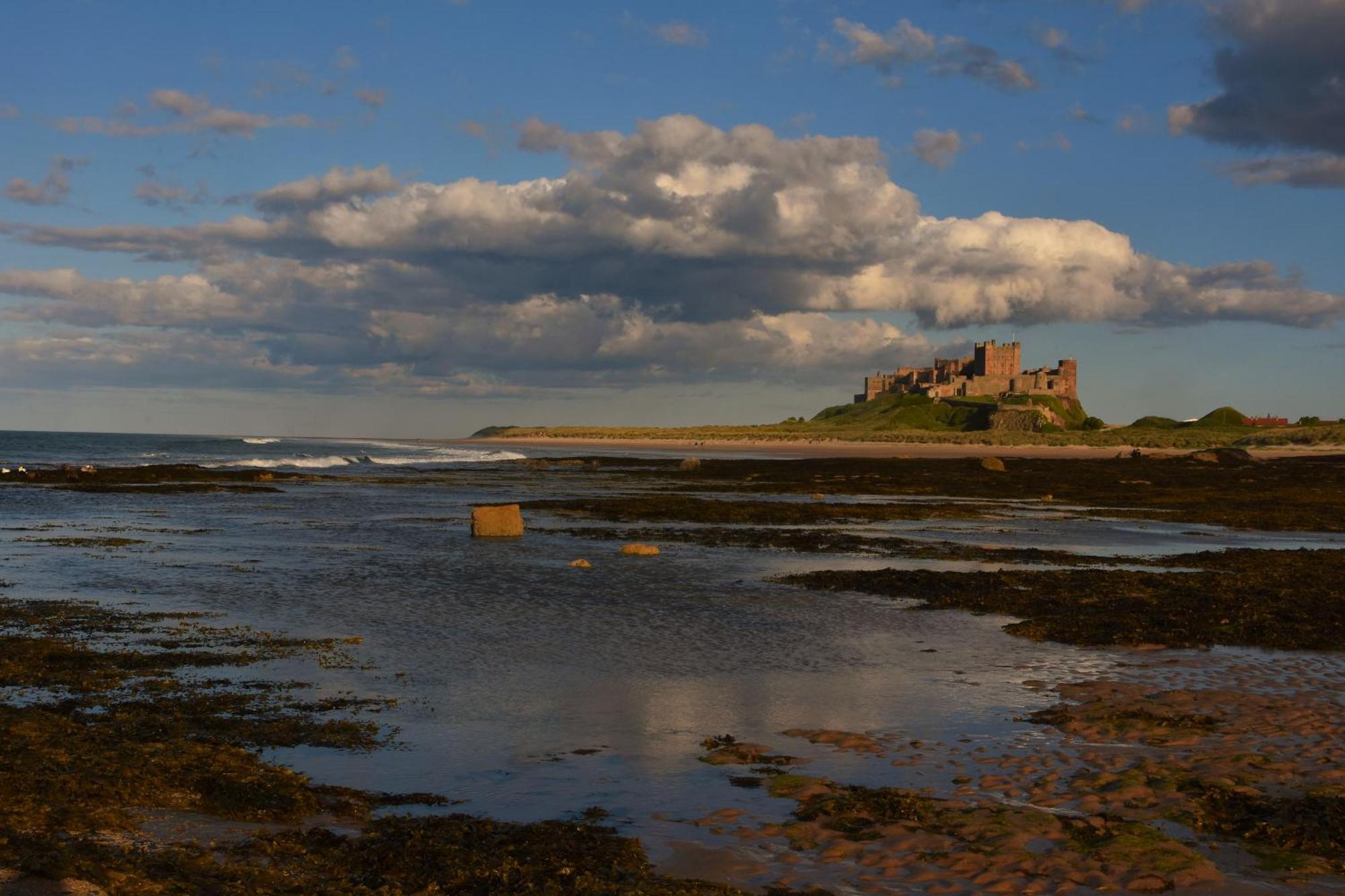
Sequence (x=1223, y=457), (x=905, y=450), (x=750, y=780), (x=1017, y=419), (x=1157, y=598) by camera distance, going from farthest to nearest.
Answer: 1. (x=1017, y=419)
2. (x=905, y=450)
3. (x=1223, y=457)
4. (x=1157, y=598)
5. (x=750, y=780)

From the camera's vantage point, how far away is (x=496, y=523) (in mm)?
30766

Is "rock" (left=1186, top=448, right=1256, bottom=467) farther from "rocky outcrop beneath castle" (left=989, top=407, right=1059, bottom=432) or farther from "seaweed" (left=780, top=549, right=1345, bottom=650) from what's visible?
"rocky outcrop beneath castle" (left=989, top=407, right=1059, bottom=432)

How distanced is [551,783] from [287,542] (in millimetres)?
21729

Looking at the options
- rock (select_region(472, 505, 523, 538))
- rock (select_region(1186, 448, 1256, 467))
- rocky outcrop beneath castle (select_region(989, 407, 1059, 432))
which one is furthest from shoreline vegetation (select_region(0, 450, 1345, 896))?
rocky outcrop beneath castle (select_region(989, 407, 1059, 432))

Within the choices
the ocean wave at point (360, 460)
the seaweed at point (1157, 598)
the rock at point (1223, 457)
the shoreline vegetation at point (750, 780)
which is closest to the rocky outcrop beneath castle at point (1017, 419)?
the rock at point (1223, 457)

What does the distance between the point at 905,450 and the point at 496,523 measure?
103 meters

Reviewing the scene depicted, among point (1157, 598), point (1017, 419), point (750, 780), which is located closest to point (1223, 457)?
point (1157, 598)

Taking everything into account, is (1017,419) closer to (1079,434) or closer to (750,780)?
(1079,434)

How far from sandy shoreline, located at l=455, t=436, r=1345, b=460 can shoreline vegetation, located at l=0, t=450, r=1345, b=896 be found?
8718 centimetres

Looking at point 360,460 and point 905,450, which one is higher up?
point 905,450

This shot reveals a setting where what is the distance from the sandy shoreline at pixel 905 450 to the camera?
105 metres

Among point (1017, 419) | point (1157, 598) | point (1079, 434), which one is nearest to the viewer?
point (1157, 598)

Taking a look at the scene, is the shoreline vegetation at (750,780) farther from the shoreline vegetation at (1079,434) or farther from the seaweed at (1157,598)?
the shoreline vegetation at (1079,434)

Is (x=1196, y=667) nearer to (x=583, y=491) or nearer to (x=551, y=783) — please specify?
(x=551, y=783)
